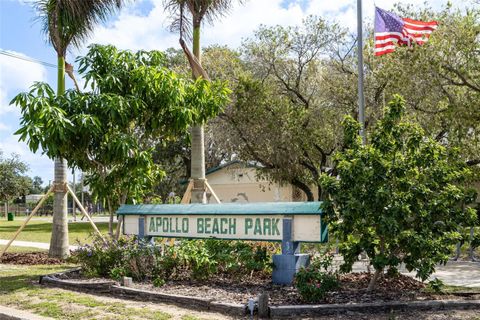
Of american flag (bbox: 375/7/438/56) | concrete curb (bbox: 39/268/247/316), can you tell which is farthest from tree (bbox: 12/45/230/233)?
american flag (bbox: 375/7/438/56)

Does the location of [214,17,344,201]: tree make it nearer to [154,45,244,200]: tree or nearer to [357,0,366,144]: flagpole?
[154,45,244,200]: tree

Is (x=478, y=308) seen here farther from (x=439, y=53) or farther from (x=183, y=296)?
(x=439, y=53)

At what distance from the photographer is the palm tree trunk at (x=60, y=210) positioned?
14.5m

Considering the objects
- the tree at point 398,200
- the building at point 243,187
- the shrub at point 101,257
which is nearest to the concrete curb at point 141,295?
the shrub at point 101,257

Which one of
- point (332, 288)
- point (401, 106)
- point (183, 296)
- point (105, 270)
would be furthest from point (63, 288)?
point (401, 106)

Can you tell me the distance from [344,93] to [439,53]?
21.0 feet

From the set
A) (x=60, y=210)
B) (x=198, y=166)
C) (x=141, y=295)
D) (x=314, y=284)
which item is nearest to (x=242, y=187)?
(x=60, y=210)

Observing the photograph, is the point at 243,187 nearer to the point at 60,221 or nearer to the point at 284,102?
the point at 284,102

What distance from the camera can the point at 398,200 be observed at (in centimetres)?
743

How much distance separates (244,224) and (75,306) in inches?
114

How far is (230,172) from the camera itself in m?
39.8

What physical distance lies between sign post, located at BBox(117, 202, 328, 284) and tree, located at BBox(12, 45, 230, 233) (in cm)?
103

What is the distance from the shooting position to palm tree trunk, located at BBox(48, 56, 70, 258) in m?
14.5

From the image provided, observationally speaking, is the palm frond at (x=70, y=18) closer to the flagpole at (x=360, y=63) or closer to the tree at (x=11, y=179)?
the flagpole at (x=360, y=63)
